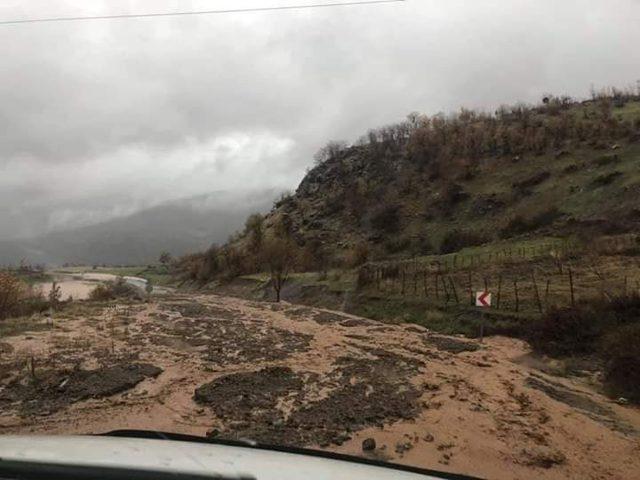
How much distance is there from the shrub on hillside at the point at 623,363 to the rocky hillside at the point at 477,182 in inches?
777

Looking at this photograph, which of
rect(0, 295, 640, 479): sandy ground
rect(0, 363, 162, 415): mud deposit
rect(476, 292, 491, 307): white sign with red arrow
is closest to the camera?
rect(0, 295, 640, 479): sandy ground

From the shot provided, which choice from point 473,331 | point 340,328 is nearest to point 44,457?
point 473,331

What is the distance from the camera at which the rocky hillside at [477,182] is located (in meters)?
44.1

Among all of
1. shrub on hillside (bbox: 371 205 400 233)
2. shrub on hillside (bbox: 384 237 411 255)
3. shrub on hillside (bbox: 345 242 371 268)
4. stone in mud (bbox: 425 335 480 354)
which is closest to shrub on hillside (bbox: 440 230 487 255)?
shrub on hillside (bbox: 384 237 411 255)

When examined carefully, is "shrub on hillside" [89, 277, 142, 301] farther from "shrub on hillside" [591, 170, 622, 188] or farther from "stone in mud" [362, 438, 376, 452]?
"stone in mud" [362, 438, 376, 452]

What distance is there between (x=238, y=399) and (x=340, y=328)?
1284 centimetres

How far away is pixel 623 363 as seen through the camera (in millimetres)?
15117

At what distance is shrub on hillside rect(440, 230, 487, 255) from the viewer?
1884 inches

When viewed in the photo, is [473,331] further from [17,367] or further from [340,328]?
[17,367]

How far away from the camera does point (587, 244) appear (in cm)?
3156

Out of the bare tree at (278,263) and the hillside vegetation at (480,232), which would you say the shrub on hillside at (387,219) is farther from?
the bare tree at (278,263)

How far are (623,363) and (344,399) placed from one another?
7.34 metres

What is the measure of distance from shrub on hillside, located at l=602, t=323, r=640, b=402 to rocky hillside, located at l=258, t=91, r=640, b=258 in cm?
1973

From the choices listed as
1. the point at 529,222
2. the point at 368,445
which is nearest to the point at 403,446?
the point at 368,445
